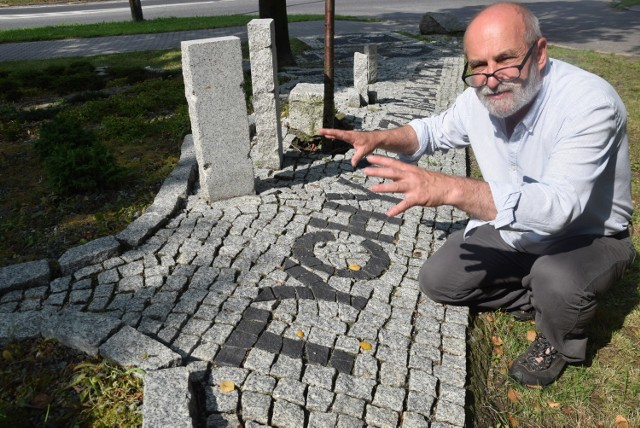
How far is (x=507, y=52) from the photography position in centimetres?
273

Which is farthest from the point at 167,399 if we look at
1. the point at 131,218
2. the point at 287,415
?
the point at 131,218

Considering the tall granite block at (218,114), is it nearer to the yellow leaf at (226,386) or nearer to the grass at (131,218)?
the grass at (131,218)

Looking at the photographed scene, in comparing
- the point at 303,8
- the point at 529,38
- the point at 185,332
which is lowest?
the point at 303,8

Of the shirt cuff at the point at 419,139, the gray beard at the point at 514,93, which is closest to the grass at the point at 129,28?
the shirt cuff at the point at 419,139

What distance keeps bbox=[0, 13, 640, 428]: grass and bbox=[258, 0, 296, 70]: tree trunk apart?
1.91 meters

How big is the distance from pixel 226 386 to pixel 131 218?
7.72 ft

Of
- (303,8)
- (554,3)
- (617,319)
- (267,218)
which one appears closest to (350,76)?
(267,218)

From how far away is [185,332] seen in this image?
127 inches

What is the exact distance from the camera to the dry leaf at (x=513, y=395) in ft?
10.0

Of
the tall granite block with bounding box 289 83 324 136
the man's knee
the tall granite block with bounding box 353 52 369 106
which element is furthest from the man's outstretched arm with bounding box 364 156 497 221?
the tall granite block with bounding box 353 52 369 106

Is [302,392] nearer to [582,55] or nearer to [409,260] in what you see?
[409,260]

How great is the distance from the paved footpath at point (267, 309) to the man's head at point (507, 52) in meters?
1.43

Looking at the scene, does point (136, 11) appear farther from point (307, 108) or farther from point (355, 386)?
point (355, 386)

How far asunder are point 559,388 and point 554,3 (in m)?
21.0
